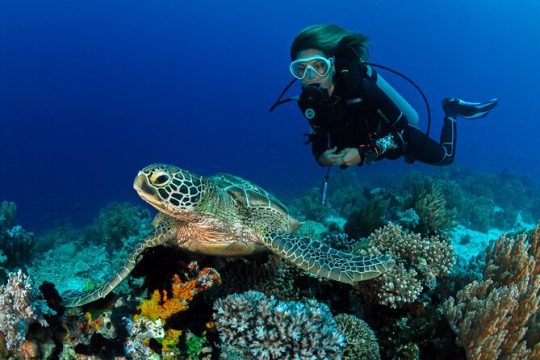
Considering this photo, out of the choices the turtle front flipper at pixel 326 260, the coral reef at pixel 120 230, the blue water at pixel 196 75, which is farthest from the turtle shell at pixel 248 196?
the blue water at pixel 196 75

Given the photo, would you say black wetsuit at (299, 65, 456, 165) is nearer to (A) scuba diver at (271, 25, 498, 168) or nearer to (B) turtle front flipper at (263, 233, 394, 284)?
(A) scuba diver at (271, 25, 498, 168)

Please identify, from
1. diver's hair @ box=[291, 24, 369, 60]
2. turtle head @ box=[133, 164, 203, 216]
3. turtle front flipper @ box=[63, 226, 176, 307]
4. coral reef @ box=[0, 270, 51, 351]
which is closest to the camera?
coral reef @ box=[0, 270, 51, 351]

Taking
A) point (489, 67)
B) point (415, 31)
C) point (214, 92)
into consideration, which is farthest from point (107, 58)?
point (489, 67)

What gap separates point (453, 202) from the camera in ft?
36.7

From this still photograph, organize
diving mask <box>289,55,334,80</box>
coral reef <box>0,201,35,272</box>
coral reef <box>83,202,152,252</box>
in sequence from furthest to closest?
1. coral reef <box>83,202,152,252</box>
2. coral reef <box>0,201,35,272</box>
3. diving mask <box>289,55,334,80</box>

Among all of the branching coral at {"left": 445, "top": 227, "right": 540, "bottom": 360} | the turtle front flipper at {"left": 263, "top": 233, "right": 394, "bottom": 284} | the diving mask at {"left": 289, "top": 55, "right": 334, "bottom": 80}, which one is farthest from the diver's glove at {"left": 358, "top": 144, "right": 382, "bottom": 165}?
the branching coral at {"left": 445, "top": 227, "right": 540, "bottom": 360}

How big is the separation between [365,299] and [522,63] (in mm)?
169849

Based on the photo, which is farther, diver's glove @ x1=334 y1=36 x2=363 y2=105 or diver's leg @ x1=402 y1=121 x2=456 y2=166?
diver's leg @ x1=402 y1=121 x2=456 y2=166

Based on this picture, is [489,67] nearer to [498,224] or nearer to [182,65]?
[182,65]

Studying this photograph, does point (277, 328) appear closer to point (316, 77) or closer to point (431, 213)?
point (316, 77)

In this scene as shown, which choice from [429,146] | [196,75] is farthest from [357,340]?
[196,75]

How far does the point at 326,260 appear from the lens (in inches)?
123

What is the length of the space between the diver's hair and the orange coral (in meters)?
4.26

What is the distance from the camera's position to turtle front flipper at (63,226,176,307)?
2.88m
